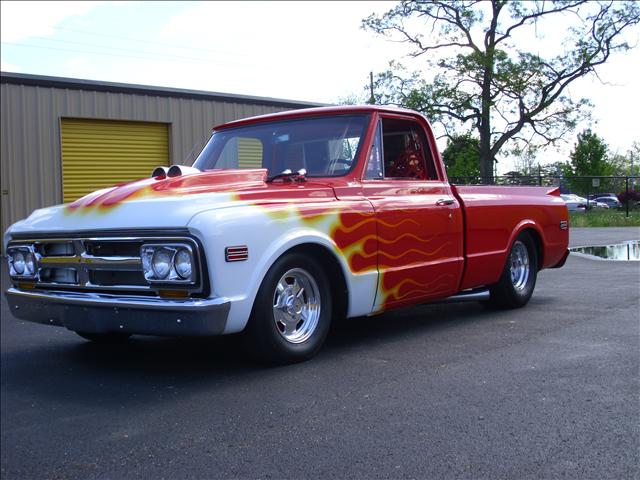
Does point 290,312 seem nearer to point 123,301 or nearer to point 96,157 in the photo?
point 123,301

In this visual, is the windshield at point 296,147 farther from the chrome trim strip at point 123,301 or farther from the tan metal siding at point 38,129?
the tan metal siding at point 38,129

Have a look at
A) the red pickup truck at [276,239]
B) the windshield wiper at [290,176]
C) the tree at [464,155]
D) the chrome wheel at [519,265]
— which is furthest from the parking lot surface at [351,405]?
the windshield wiper at [290,176]

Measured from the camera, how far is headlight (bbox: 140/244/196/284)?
425cm

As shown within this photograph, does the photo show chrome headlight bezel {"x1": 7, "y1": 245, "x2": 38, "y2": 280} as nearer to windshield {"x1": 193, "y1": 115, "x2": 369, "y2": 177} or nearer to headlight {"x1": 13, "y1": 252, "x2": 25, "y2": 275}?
headlight {"x1": 13, "y1": 252, "x2": 25, "y2": 275}

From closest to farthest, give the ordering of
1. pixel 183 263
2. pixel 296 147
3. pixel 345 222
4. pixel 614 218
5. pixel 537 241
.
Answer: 1. pixel 614 218
2. pixel 183 263
3. pixel 345 222
4. pixel 296 147
5. pixel 537 241

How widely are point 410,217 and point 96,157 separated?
1272 centimetres

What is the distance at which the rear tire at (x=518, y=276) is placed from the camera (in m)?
6.82

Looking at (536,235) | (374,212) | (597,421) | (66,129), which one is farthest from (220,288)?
(66,129)

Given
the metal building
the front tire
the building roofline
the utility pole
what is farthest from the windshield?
the metal building

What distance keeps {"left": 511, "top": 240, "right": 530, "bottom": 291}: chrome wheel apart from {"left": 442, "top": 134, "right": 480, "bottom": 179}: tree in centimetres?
157

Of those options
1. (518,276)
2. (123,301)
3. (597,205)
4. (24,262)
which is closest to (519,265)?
(518,276)

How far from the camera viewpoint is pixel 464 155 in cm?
508

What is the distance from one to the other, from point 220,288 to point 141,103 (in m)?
14.4

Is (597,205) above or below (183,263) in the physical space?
above
